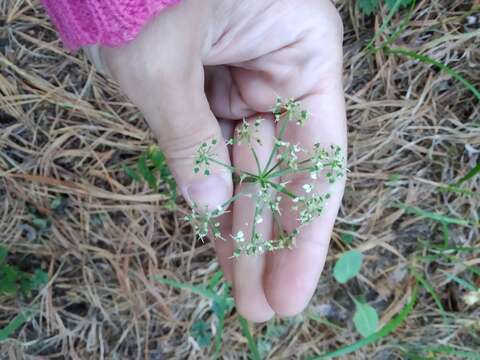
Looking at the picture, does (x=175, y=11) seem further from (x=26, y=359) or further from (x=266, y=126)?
(x=26, y=359)

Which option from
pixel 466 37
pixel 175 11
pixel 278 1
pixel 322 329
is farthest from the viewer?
pixel 322 329

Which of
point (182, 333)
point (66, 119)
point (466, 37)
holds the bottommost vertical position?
point (182, 333)

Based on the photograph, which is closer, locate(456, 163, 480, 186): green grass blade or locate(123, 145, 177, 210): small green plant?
locate(456, 163, 480, 186): green grass blade

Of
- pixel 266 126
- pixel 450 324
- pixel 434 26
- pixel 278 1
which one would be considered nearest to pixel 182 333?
pixel 266 126

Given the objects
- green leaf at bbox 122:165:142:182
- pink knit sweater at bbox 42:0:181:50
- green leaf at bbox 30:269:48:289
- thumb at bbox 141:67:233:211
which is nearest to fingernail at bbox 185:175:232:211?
thumb at bbox 141:67:233:211

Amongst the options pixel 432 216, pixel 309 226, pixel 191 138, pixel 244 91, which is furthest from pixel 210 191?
pixel 432 216

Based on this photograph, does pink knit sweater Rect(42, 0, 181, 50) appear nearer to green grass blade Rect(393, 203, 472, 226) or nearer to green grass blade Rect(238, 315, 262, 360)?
green grass blade Rect(238, 315, 262, 360)
